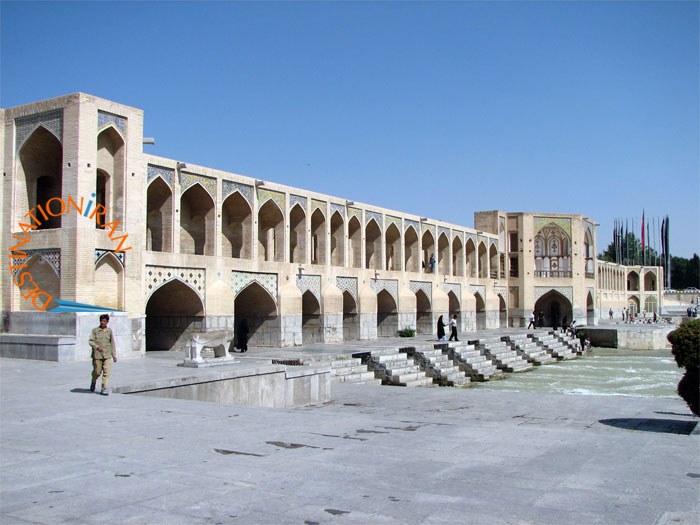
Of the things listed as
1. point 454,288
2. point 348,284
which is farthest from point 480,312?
point 348,284

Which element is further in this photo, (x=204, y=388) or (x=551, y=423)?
(x=204, y=388)

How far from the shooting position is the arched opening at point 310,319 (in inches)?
850

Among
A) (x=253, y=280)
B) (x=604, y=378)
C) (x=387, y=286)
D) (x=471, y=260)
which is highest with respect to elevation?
(x=471, y=260)

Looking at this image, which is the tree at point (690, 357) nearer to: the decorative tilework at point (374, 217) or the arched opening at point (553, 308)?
the decorative tilework at point (374, 217)

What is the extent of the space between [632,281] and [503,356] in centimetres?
4593

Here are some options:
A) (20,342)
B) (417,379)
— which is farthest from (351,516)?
(417,379)

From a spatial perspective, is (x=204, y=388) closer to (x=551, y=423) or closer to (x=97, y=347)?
(x=97, y=347)

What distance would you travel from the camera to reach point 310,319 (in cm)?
2186

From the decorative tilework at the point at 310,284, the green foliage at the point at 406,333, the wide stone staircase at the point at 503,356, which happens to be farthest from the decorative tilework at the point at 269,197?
the green foliage at the point at 406,333

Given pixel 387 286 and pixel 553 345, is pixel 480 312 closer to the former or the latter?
pixel 553 345

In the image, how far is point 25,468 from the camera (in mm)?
4598

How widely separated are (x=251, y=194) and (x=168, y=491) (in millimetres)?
15688

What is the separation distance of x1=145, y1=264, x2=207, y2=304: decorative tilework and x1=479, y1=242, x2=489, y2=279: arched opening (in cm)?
2063

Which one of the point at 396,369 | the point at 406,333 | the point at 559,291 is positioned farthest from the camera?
the point at 559,291
